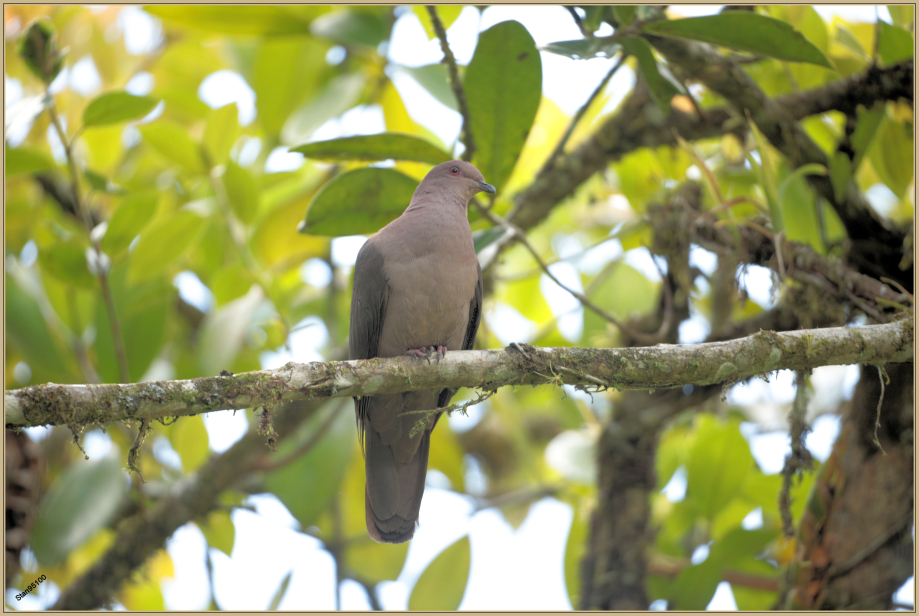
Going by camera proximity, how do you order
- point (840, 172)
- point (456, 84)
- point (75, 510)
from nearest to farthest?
point (456, 84) → point (840, 172) → point (75, 510)

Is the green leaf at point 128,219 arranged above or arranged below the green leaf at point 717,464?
above

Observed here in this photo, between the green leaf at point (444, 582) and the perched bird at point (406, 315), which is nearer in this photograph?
the perched bird at point (406, 315)

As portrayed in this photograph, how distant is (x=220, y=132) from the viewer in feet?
15.0

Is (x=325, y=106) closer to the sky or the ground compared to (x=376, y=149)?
closer to the sky

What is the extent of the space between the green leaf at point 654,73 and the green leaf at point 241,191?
8.09 ft

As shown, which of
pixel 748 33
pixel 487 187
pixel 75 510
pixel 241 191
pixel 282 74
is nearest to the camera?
pixel 748 33

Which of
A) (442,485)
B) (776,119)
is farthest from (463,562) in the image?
(776,119)

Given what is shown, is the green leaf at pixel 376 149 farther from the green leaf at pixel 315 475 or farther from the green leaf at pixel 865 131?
the green leaf at pixel 865 131

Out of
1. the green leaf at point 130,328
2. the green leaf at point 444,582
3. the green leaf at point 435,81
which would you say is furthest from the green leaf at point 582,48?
the green leaf at point 444,582

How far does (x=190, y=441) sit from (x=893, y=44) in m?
5.02

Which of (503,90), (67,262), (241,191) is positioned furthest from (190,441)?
(503,90)

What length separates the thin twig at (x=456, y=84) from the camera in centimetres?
318

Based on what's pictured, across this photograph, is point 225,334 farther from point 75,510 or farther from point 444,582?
point 444,582

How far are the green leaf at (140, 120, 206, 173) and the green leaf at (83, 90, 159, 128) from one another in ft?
2.22
